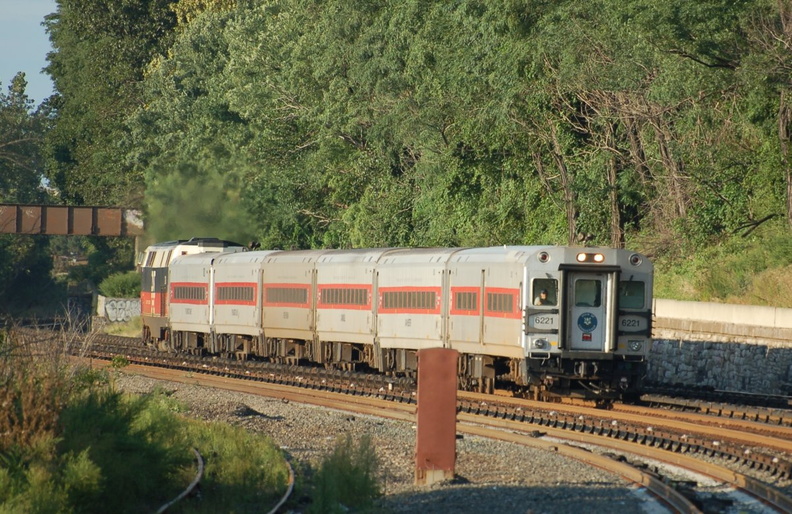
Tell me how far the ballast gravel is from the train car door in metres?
3.54

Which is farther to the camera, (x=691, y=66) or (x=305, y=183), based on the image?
(x=305, y=183)

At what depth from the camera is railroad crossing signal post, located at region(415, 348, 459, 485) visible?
14.9 m

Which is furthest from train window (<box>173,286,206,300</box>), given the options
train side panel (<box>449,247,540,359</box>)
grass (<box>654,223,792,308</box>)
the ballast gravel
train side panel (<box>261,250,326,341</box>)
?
the ballast gravel

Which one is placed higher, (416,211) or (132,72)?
(132,72)

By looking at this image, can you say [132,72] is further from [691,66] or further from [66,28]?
[691,66]

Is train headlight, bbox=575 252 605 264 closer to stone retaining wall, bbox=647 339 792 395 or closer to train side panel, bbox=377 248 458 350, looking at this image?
train side panel, bbox=377 248 458 350

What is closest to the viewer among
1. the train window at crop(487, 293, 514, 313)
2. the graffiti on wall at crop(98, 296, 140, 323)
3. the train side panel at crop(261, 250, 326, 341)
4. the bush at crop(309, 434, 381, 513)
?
the bush at crop(309, 434, 381, 513)

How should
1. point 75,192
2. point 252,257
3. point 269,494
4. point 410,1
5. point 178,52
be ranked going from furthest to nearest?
point 75,192
point 178,52
point 410,1
point 252,257
point 269,494

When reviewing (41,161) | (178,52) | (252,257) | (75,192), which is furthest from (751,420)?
(41,161)

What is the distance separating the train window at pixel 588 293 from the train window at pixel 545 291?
420mm

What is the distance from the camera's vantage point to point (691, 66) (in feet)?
110

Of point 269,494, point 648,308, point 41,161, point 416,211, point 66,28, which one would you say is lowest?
point 269,494

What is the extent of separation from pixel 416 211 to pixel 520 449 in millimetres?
32554

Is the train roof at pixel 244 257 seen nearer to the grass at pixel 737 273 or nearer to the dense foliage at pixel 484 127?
the dense foliage at pixel 484 127
